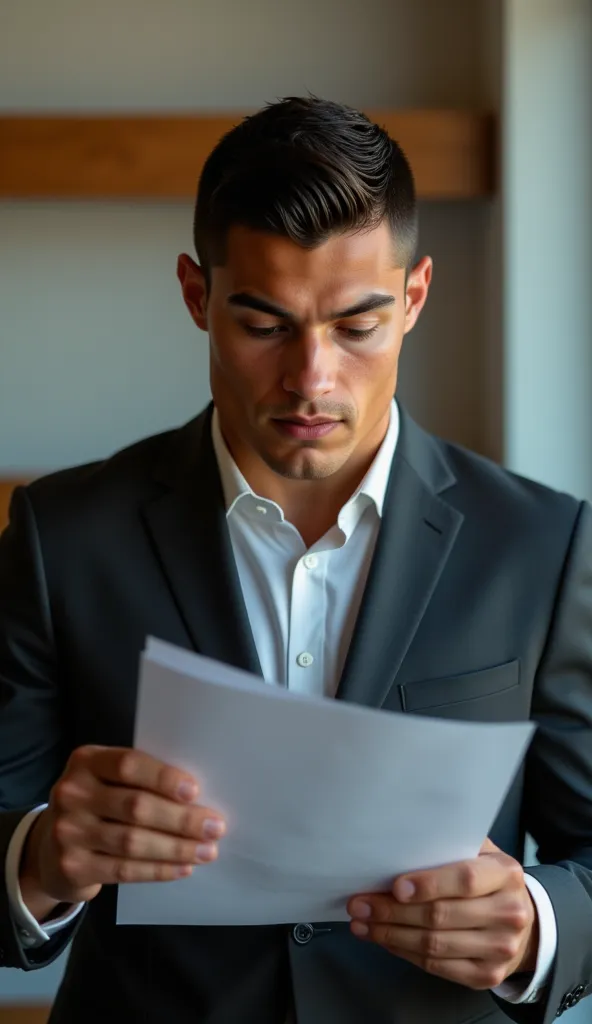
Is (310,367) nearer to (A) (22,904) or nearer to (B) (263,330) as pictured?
(B) (263,330)

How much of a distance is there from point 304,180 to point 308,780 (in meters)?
0.63

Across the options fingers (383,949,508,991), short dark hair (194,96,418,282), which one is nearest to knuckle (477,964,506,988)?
fingers (383,949,508,991)

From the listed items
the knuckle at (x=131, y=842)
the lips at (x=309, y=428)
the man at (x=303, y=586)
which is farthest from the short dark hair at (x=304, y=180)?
the knuckle at (x=131, y=842)

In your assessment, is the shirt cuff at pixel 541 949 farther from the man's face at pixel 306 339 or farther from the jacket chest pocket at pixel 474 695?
the man's face at pixel 306 339

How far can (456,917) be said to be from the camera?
1077 mm

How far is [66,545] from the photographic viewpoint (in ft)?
4.58

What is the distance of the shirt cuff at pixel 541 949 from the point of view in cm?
120

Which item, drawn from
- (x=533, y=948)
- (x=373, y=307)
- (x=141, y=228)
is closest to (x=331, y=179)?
(x=373, y=307)

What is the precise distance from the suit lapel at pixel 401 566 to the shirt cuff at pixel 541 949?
9.7 inches

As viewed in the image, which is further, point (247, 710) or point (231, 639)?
point (231, 639)

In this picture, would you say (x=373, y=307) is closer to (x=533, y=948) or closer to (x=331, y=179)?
(x=331, y=179)

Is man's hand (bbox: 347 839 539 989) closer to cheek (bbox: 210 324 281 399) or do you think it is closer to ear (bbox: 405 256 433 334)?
cheek (bbox: 210 324 281 399)

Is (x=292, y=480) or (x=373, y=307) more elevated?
(x=373, y=307)

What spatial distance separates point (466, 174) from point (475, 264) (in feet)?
0.79
